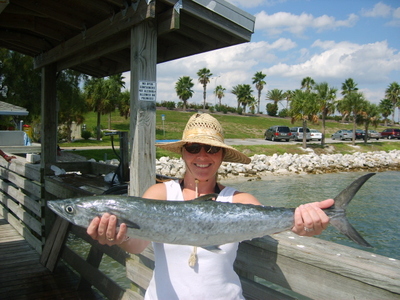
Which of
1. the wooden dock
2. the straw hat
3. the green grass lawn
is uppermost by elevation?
the straw hat

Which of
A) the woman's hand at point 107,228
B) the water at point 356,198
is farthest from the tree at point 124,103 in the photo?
the woman's hand at point 107,228

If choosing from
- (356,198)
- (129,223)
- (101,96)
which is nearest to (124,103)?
(101,96)

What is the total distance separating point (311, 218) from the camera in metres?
2.05

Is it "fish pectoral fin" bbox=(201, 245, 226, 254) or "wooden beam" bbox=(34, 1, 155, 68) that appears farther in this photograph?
"wooden beam" bbox=(34, 1, 155, 68)

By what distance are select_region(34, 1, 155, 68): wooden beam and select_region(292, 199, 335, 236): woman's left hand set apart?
237cm

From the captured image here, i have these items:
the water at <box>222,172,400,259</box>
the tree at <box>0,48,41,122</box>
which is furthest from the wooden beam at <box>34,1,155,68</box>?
the tree at <box>0,48,41,122</box>

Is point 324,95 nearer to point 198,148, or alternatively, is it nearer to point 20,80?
point 20,80

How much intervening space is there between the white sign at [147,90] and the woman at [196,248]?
1.18 metres

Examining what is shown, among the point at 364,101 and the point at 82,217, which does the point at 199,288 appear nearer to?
the point at 82,217

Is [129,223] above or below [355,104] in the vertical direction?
below

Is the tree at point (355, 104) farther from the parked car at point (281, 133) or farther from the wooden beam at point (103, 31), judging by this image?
the wooden beam at point (103, 31)

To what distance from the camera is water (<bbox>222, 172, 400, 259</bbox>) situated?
11.4m

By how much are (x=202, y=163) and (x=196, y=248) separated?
2.03 feet

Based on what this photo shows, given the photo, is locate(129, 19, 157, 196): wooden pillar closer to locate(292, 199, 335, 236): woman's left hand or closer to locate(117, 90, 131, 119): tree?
locate(292, 199, 335, 236): woman's left hand
